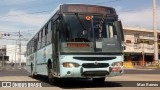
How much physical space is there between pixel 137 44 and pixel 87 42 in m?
62.2

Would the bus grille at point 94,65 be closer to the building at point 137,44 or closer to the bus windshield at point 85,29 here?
the bus windshield at point 85,29

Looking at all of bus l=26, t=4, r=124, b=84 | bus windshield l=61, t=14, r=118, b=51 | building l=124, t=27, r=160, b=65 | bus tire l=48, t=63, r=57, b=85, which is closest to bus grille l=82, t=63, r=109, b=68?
bus l=26, t=4, r=124, b=84

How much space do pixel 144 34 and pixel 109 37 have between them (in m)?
65.7

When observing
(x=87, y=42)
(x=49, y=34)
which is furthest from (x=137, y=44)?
(x=87, y=42)

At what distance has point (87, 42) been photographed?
14.2 m

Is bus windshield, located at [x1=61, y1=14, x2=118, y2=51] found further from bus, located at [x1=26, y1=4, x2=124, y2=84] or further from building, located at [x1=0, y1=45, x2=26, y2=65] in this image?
building, located at [x1=0, y1=45, x2=26, y2=65]

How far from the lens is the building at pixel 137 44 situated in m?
74.4

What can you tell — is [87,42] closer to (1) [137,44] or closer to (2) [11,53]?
(1) [137,44]

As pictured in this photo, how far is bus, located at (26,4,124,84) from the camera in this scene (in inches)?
555

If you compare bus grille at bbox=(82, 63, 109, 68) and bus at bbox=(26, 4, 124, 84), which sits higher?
bus at bbox=(26, 4, 124, 84)

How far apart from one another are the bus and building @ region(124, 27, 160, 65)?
5833 cm

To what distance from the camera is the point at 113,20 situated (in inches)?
584

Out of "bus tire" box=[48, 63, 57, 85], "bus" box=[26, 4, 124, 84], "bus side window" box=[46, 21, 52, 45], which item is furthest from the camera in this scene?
"bus side window" box=[46, 21, 52, 45]

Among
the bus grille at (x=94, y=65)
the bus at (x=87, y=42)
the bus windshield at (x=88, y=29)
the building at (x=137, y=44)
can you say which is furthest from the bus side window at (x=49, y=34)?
the building at (x=137, y=44)
